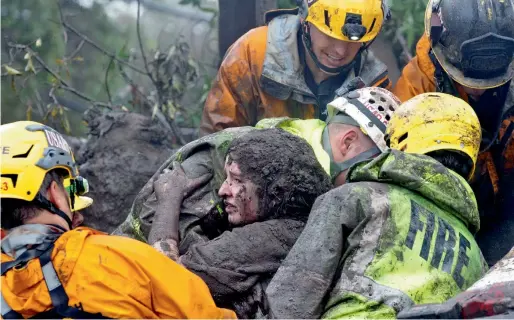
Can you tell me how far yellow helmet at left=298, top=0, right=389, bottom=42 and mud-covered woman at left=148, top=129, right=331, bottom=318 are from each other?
6.48 feet

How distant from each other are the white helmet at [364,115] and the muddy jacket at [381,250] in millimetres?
630

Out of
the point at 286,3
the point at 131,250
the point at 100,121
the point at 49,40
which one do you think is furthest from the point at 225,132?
the point at 49,40

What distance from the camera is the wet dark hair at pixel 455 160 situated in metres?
4.14

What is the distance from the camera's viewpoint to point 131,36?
31.8ft

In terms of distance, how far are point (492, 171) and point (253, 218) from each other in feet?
6.20

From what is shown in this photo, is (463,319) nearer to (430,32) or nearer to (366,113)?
(366,113)

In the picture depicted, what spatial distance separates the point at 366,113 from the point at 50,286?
68.9 inches

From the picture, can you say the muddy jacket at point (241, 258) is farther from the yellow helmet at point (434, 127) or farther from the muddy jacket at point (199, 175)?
the yellow helmet at point (434, 127)

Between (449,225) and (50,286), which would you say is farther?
(449,225)

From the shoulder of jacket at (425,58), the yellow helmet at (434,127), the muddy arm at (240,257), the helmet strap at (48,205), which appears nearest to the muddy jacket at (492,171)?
the shoulder of jacket at (425,58)

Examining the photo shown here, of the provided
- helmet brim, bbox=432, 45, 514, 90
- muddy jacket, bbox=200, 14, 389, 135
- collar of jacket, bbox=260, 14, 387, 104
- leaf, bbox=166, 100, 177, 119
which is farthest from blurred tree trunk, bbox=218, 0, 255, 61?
helmet brim, bbox=432, 45, 514, 90

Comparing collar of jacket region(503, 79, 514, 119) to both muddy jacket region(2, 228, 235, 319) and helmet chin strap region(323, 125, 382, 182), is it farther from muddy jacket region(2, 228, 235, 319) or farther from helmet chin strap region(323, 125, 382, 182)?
muddy jacket region(2, 228, 235, 319)

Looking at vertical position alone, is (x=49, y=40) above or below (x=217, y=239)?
below

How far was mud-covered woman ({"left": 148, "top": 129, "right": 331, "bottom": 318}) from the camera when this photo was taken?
Result: 402cm
